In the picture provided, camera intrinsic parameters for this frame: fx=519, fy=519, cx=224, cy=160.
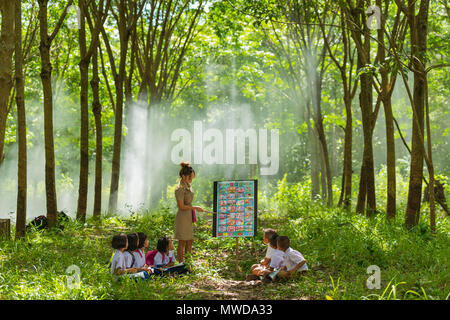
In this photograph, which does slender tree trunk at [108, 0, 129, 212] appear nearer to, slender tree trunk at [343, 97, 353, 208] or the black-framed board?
slender tree trunk at [343, 97, 353, 208]

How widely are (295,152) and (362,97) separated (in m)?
25.2

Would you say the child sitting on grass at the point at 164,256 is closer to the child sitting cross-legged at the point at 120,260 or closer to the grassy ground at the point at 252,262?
the grassy ground at the point at 252,262

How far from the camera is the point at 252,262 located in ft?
29.0

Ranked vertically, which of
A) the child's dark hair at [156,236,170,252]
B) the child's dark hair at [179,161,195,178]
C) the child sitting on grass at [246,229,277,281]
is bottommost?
the child sitting on grass at [246,229,277,281]

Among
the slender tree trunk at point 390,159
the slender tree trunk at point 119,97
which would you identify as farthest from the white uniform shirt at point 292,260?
the slender tree trunk at point 119,97

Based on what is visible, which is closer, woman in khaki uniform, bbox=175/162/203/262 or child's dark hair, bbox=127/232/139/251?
child's dark hair, bbox=127/232/139/251

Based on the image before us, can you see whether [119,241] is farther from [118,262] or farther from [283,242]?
[283,242]

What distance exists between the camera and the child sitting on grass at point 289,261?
276 inches

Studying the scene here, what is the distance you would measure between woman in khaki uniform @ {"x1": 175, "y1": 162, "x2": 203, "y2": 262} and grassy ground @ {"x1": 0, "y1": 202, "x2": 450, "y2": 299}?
1.41 ft

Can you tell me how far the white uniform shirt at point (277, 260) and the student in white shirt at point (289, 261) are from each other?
65mm

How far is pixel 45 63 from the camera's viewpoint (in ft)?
33.0

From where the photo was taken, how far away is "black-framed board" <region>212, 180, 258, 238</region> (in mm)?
8109

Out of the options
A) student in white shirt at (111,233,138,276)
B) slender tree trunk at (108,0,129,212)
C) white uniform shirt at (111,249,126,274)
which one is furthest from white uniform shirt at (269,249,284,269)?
slender tree trunk at (108,0,129,212)
